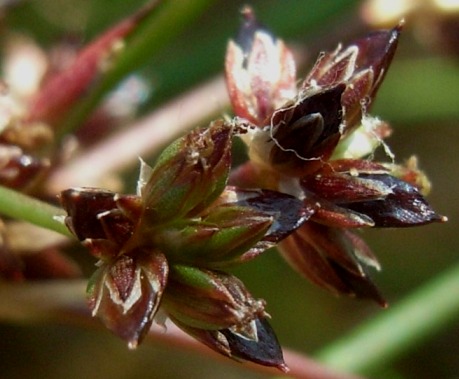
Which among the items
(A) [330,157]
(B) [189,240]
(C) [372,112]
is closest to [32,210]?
(B) [189,240]

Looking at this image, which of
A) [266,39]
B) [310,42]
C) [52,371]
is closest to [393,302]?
[310,42]

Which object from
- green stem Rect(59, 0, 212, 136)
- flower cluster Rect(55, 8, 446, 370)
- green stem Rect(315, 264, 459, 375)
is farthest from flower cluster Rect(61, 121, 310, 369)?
green stem Rect(315, 264, 459, 375)

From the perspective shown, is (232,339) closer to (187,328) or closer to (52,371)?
(187,328)

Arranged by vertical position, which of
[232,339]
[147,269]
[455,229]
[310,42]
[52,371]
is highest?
[147,269]

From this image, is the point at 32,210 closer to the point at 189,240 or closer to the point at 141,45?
the point at 189,240

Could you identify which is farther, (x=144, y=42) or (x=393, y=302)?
(x=393, y=302)

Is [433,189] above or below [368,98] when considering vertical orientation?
below

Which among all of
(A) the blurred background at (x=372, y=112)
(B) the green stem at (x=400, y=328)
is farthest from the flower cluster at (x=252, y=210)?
(A) the blurred background at (x=372, y=112)

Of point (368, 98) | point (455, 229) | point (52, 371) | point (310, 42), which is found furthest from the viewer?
point (455, 229)
